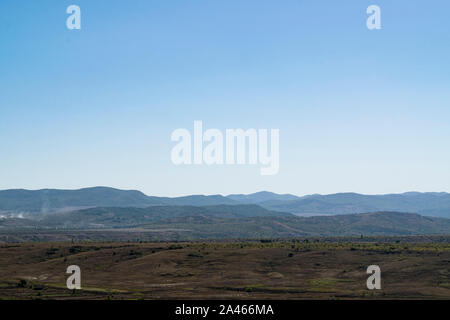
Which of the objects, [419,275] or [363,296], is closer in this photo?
[363,296]

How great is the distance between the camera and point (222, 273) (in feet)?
265

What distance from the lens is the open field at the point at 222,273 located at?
60.4 meters

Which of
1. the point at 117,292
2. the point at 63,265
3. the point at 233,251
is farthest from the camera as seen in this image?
the point at 233,251

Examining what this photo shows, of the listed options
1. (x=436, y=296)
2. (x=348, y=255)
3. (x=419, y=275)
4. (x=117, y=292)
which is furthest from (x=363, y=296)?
(x=348, y=255)

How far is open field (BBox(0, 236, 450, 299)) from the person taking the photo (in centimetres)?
6044

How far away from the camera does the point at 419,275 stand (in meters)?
74.6

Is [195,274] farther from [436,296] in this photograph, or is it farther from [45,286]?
[436,296]

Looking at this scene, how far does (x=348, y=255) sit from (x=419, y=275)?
20120mm
